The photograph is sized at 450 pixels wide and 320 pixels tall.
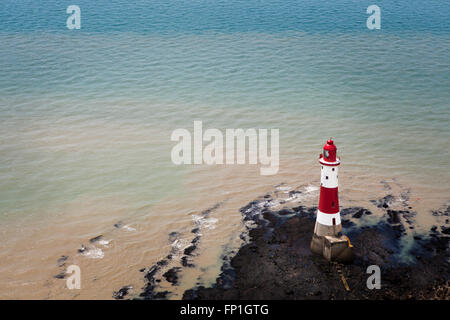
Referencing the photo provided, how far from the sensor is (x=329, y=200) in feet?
32.6

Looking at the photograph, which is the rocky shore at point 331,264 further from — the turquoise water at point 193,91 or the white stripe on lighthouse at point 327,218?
the turquoise water at point 193,91

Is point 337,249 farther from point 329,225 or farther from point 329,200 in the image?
point 329,200

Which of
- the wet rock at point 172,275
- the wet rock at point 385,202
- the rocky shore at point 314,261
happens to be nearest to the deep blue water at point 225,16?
the wet rock at point 385,202

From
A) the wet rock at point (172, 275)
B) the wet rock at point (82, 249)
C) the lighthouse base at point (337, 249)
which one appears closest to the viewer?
the wet rock at point (172, 275)

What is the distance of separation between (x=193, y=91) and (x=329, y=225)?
1437 cm

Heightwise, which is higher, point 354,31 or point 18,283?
point 354,31

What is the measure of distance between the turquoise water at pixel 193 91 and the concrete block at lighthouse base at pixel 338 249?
17.9 ft

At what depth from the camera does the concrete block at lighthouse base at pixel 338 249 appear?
33.1ft

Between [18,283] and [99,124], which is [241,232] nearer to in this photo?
[18,283]

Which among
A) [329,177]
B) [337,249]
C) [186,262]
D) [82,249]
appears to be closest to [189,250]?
[186,262]

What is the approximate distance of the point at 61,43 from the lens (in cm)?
3144
